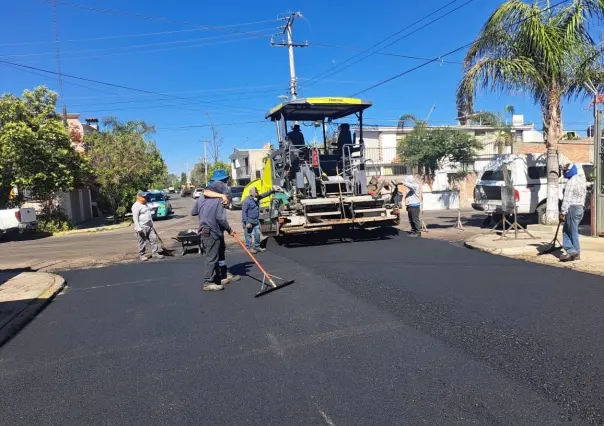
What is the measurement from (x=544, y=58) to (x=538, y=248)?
212 inches

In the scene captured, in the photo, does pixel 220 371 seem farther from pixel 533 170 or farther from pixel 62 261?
pixel 533 170

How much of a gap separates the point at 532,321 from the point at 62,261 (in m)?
10.2

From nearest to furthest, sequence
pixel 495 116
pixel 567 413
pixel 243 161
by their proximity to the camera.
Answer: pixel 567 413, pixel 495 116, pixel 243 161

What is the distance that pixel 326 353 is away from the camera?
425 cm

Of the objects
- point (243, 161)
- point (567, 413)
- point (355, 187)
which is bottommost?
point (567, 413)

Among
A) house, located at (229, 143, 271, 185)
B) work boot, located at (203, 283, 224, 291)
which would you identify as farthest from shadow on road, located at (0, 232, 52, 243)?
house, located at (229, 143, 271, 185)

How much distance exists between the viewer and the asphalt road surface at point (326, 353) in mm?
3260

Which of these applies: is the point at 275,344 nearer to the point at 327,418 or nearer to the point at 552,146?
the point at 327,418

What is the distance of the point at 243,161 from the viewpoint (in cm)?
6166

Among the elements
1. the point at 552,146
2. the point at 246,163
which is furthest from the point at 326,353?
the point at 246,163

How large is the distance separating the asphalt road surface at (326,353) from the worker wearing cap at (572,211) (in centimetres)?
85

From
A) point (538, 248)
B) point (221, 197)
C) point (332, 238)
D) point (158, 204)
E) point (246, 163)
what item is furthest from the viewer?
point (246, 163)

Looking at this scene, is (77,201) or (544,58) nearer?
(544,58)

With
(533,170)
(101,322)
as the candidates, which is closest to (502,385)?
(101,322)
